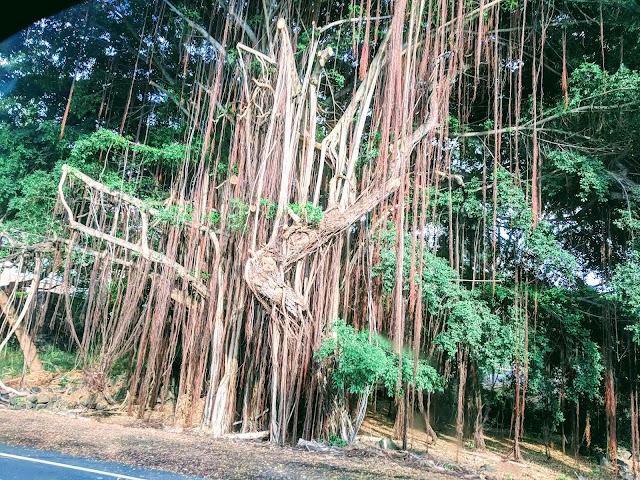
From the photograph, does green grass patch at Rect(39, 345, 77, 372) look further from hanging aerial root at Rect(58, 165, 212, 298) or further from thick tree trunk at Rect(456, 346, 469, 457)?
thick tree trunk at Rect(456, 346, 469, 457)

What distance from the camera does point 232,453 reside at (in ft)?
16.3

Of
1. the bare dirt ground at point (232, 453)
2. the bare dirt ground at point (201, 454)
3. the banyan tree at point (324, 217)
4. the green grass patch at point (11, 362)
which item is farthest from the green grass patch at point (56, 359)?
the bare dirt ground at point (201, 454)

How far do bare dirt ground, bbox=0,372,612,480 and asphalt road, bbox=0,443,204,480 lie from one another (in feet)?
0.62

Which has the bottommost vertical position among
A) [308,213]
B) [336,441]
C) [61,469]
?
[61,469]

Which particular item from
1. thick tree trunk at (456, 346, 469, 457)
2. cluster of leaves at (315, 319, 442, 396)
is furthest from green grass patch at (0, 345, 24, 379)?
thick tree trunk at (456, 346, 469, 457)

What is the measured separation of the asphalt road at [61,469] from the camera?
3.62m

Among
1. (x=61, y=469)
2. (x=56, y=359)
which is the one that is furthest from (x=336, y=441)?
(x=56, y=359)

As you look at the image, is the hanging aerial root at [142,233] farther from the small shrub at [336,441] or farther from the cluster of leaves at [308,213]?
the small shrub at [336,441]

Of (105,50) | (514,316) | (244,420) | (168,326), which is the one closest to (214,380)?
(244,420)

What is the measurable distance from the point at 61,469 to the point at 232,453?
64.1 inches

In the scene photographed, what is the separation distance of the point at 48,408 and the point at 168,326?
7.86 feet

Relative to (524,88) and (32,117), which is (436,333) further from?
(32,117)

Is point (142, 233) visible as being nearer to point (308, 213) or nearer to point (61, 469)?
point (308, 213)

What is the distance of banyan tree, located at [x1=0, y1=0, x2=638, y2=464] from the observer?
5.99 meters
